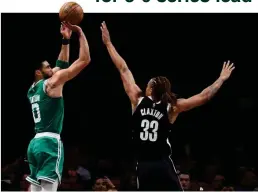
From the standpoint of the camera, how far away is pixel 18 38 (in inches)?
524

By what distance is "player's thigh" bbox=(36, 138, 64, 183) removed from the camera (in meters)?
6.86

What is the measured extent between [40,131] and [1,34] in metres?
6.31

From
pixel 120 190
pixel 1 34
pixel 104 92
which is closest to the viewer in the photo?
pixel 120 190

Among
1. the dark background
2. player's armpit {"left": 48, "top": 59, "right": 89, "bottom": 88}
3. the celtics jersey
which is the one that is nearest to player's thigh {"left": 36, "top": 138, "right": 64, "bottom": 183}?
the celtics jersey

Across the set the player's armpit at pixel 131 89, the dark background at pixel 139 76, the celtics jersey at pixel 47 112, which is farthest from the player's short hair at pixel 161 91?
the dark background at pixel 139 76

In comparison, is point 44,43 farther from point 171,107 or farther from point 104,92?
point 171,107

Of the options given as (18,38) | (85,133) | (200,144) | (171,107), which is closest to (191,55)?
(200,144)

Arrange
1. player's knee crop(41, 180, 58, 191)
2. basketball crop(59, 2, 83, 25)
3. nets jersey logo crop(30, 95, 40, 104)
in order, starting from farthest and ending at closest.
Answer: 1. basketball crop(59, 2, 83, 25)
2. nets jersey logo crop(30, 95, 40, 104)
3. player's knee crop(41, 180, 58, 191)

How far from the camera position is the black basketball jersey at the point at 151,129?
265 inches

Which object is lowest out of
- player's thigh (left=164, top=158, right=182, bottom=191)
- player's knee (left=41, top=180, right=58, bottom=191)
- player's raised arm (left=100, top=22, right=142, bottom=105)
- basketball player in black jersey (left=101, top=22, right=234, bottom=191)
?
player's knee (left=41, top=180, right=58, bottom=191)

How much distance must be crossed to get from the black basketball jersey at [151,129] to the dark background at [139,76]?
621 cm

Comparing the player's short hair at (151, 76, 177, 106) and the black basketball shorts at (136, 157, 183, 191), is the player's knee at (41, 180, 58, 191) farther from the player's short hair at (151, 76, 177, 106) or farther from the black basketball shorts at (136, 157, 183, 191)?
A: the player's short hair at (151, 76, 177, 106)

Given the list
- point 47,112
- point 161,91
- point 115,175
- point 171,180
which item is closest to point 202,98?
point 161,91

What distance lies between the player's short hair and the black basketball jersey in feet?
0.21
